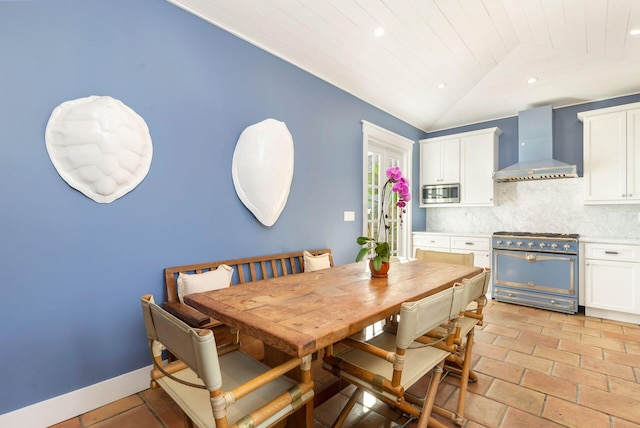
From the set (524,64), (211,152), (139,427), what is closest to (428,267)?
(211,152)

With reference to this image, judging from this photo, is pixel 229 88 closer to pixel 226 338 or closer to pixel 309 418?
pixel 226 338

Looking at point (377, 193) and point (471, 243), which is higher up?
point (377, 193)

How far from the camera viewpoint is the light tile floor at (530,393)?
5.82 feet

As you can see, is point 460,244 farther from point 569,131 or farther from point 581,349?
point 569,131

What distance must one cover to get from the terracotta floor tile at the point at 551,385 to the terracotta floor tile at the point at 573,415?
0.09 metres

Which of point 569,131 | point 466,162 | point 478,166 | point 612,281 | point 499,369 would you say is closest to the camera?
point 499,369

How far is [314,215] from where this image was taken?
326 centimetres

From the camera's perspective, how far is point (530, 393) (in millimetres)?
2045

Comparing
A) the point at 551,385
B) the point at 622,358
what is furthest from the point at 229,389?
the point at 622,358

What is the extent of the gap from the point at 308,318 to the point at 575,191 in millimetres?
4465

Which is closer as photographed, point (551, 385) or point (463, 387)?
point (463, 387)

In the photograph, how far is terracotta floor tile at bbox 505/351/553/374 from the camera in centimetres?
238

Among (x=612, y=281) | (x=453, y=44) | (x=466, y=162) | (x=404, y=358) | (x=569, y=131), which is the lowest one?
(x=612, y=281)

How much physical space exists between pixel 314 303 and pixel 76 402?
164 centimetres
